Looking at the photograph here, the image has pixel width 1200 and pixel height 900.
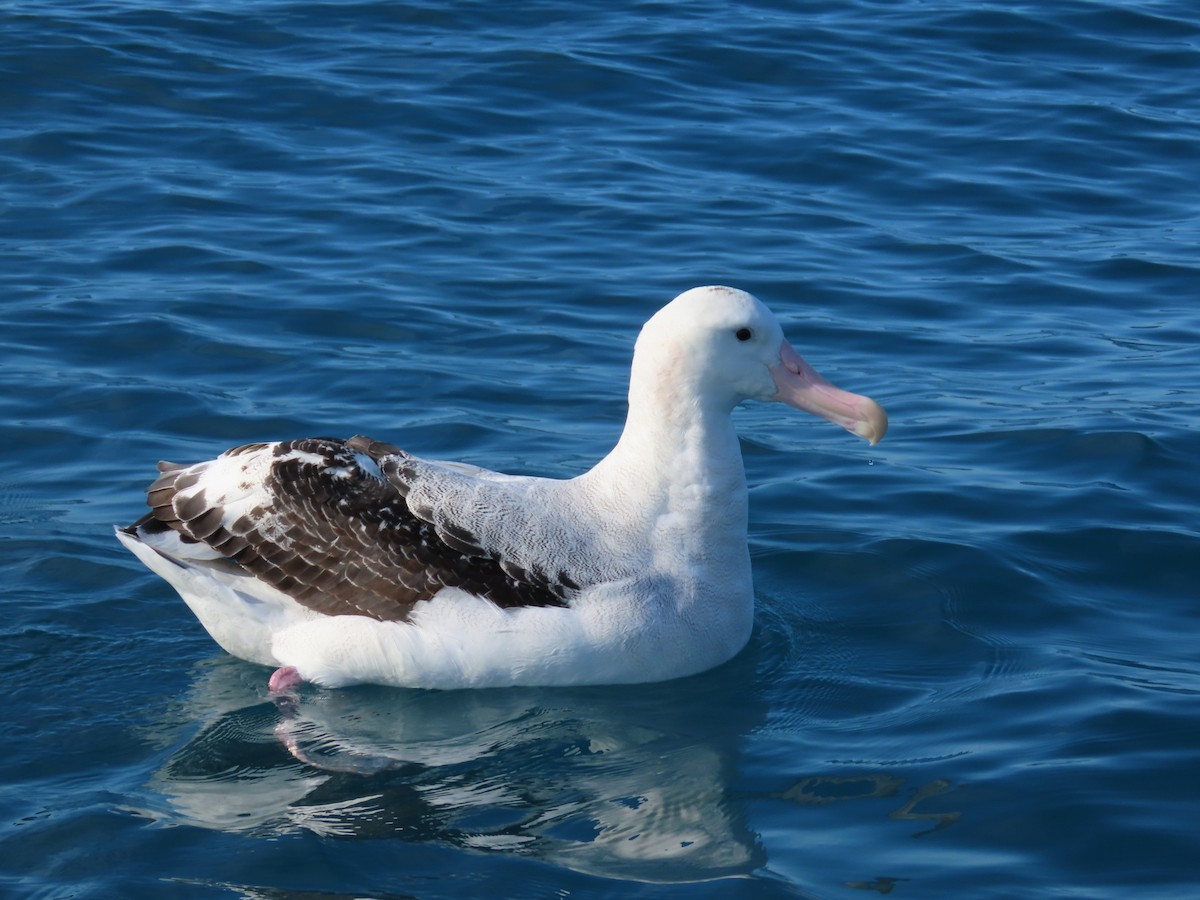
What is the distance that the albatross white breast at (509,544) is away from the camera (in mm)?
7898

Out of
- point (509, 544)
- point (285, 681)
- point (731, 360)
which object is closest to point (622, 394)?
point (731, 360)

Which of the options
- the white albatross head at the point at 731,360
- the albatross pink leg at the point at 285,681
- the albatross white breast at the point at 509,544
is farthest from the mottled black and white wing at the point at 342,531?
the white albatross head at the point at 731,360

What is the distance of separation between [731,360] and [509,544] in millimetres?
1302

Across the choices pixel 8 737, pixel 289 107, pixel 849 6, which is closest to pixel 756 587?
pixel 8 737

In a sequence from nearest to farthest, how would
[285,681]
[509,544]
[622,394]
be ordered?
[509,544]
[285,681]
[622,394]

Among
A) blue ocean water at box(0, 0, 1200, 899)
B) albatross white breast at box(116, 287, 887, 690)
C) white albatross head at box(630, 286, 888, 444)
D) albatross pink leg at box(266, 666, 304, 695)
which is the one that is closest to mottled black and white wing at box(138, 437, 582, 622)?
albatross white breast at box(116, 287, 887, 690)

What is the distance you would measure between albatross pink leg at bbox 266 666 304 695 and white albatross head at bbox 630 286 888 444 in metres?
2.03

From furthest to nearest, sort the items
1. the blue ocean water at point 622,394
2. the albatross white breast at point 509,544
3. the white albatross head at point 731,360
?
the white albatross head at point 731,360, the albatross white breast at point 509,544, the blue ocean water at point 622,394

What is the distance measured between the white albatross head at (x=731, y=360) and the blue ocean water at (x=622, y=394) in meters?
1.20

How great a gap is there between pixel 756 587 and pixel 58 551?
3.63m

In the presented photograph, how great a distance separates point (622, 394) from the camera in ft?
37.9

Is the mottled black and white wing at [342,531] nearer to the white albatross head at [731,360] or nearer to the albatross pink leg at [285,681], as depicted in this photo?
the albatross pink leg at [285,681]

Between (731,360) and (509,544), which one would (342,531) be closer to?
(509,544)

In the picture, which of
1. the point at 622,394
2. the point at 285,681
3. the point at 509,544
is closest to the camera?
the point at 509,544
